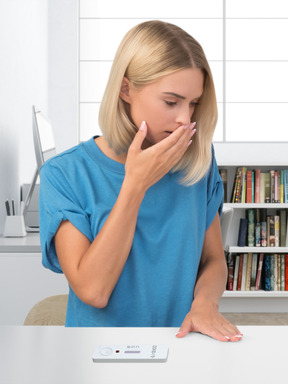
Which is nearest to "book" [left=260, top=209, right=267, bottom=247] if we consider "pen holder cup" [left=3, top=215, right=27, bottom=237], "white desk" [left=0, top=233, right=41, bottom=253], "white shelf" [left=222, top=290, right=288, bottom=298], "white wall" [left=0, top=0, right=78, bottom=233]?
"white shelf" [left=222, top=290, right=288, bottom=298]

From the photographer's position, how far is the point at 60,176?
1.12m

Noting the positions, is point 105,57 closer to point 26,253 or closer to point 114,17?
point 114,17

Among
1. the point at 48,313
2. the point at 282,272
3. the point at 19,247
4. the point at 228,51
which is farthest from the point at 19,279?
the point at 228,51

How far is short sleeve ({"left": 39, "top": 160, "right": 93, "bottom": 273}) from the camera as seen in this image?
1.06 m

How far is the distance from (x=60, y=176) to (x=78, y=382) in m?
0.55

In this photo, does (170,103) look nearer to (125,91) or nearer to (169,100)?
(169,100)

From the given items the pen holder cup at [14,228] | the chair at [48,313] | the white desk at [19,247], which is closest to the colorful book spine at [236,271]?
the pen holder cup at [14,228]

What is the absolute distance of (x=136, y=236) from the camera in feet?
3.63

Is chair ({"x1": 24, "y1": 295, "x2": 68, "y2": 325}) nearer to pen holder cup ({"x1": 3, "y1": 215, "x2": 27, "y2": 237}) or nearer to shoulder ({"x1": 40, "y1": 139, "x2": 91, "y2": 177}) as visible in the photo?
shoulder ({"x1": 40, "y1": 139, "x2": 91, "y2": 177})

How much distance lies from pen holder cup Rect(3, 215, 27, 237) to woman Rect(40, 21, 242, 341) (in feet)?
4.59

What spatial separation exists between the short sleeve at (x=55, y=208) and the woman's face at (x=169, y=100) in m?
0.20

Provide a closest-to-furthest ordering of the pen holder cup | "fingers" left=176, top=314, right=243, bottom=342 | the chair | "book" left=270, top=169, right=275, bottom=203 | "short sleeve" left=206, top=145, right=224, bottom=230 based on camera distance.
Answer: "fingers" left=176, top=314, right=243, bottom=342 < "short sleeve" left=206, top=145, right=224, bottom=230 < the chair < the pen holder cup < "book" left=270, top=169, right=275, bottom=203

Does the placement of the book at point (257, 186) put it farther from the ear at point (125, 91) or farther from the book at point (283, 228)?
the ear at point (125, 91)

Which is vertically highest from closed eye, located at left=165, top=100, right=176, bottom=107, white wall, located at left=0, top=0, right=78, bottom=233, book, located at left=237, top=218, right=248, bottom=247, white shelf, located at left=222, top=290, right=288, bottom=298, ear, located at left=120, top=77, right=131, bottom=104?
white wall, located at left=0, top=0, right=78, bottom=233
